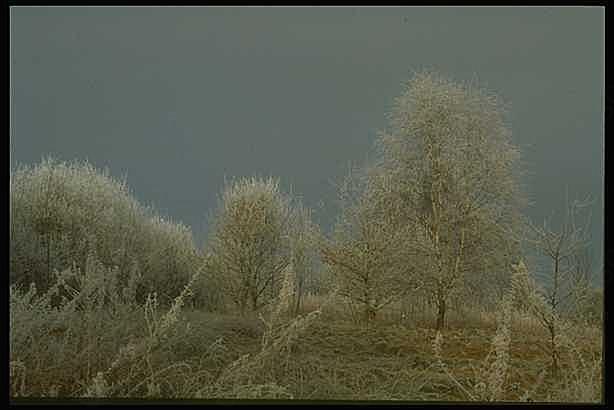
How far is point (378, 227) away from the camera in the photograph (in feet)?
19.4

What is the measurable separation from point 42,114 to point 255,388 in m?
2.42

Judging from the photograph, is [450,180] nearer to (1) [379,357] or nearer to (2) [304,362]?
(1) [379,357]

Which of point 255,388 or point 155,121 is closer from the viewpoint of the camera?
point 255,388

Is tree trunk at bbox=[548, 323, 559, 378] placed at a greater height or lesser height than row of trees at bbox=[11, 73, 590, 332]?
lesser

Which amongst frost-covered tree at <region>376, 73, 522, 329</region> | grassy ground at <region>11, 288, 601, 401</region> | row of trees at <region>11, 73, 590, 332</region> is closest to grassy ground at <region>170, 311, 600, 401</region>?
grassy ground at <region>11, 288, 601, 401</region>

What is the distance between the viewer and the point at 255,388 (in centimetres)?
549

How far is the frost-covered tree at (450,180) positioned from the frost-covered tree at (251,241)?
0.77m

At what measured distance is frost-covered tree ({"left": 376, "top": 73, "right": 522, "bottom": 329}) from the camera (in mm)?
5840

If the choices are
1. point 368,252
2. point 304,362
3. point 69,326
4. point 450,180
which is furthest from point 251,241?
point 450,180

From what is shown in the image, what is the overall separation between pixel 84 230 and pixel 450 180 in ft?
8.61

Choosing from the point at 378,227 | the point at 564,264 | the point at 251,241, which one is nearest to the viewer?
the point at 564,264

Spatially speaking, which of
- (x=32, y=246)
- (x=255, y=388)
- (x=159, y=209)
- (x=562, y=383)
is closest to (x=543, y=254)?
(x=562, y=383)

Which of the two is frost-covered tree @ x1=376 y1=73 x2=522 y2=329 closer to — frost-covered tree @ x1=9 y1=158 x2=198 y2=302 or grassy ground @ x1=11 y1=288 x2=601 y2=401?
grassy ground @ x1=11 y1=288 x2=601 y2=401
